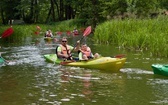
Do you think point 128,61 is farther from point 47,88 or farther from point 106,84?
point 47,88

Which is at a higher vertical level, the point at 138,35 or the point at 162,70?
the point at 138,35

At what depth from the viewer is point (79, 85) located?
8.37 m

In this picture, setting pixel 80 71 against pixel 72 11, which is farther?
pixel 72 11

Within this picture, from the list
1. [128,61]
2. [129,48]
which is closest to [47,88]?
[128,61]

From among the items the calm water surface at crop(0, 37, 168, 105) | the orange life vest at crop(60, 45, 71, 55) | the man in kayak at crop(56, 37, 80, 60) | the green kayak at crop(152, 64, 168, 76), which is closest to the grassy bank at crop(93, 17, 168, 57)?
the calm water surface at crop(0, 37, 168, 105)

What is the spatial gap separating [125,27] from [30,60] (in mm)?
6411

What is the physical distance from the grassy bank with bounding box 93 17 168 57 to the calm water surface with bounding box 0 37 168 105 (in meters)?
0.88

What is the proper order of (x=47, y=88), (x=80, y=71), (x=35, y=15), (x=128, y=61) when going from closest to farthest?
(x=47, y=88), (x=80, y=71), (x=128, y=61), (x=35, y=15)

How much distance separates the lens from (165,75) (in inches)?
370

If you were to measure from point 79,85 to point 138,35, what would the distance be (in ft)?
23.1

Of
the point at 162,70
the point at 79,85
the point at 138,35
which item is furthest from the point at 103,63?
the point at 138,35

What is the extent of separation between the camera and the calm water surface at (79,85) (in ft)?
22.6

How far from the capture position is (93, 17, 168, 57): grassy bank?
1309cm

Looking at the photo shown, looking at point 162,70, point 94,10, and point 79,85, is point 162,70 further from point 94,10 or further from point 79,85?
point 94,10
